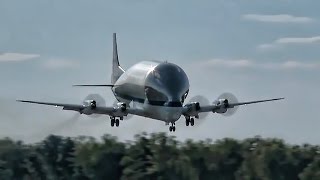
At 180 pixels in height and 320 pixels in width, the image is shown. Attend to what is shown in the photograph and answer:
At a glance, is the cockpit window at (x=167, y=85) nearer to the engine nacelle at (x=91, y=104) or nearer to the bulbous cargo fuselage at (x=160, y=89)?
the bulbous cargo fuselage at (x=160, y=89)

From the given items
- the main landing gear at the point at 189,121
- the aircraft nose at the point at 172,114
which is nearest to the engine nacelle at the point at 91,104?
the aircraft nose at the point at 172,114

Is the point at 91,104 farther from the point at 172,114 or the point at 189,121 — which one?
the point at 189,121

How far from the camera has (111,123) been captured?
568 feet

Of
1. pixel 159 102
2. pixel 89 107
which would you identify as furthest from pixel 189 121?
pixel 89 107

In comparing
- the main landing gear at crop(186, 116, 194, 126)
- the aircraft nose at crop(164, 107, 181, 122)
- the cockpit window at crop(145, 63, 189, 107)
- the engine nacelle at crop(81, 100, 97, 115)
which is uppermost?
the cockpit window at crop(145, 63, 189, 107)

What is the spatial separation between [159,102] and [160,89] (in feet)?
5.56

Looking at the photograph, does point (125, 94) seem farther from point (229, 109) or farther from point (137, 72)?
point (229, 109)

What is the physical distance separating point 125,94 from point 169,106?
16485 millimetres

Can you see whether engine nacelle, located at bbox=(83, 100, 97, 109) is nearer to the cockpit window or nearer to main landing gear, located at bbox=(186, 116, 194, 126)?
the cockpit window

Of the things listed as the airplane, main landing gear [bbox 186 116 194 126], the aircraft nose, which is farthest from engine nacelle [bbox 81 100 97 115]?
main landing gear [bbox 186 116 194 126]

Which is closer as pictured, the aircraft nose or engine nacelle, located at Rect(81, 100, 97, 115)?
the aircraft nose

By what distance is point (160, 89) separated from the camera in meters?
166

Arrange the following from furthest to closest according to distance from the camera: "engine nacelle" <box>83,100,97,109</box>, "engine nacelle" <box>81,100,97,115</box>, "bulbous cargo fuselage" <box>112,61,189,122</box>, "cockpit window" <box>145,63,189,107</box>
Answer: "engine nacelle" <box>83,100,97,109</box>, "engine nacelle" <box>81,100,97,115</box>, "cockpit window" <box>145,63,189,107</box>, "bulbous cargo fuselage" <box>112,61,189,122</box>

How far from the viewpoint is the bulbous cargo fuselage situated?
6437 inches
